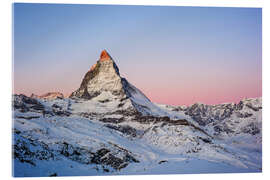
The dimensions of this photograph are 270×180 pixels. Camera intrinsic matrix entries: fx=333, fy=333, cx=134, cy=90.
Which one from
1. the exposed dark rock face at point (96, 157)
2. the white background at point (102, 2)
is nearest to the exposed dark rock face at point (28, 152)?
the white background at point (102, 2)

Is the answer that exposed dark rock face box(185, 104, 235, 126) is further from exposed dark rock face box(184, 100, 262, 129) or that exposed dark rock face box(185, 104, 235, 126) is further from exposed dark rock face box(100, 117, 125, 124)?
exposed dark rock face box(100, 117, 125, 124)

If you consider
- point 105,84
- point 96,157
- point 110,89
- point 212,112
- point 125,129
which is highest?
point 105,84

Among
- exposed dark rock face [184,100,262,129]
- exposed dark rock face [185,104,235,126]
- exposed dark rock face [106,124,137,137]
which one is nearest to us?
exposed dark rock face [106,124,137,137]

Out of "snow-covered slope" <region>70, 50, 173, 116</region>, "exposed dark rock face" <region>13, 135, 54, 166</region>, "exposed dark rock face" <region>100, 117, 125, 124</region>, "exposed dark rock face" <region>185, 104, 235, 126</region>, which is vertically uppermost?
"snow-covered slope" <region>70, 50, 173, 116</region>

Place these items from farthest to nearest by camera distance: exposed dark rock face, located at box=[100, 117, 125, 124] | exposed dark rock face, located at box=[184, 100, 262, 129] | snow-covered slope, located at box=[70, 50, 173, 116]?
exposed dark rock face, located at box=[184, 100, 262, 129], snow-covered slope, located at box=[70, 50, 173, 116], exposed dark rock face, located at box=[100, 117, 125, 124]

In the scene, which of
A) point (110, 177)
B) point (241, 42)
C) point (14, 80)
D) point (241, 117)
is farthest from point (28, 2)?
point (241, 117)

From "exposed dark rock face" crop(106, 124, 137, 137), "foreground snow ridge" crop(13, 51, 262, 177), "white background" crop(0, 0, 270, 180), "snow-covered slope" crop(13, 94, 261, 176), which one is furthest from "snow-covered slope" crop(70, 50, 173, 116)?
"white background" crop(0, 0, 270, 180)

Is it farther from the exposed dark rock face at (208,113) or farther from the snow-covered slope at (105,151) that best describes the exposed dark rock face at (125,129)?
the exposed dark rock face at (208,113)

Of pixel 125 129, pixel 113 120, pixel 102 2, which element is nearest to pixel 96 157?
pixel 102 2

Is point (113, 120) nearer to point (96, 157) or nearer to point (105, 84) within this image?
point (105, 84)

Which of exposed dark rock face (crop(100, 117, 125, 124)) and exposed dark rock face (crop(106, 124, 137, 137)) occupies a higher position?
exposed dark rock face (crop(100, 117, 125, 124))

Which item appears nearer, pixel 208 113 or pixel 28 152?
pixel 28 152
